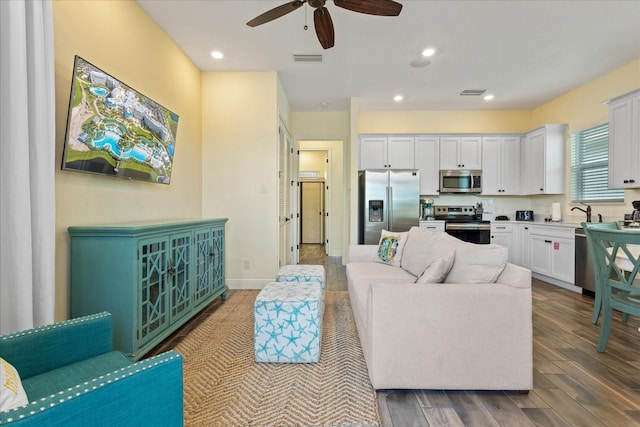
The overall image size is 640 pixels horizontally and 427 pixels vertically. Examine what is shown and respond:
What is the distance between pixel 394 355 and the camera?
1.68 meters

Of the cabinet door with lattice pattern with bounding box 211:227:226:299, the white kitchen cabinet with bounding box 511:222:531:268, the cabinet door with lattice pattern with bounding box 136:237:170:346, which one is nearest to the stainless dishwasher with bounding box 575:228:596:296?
the white kitchen cabinet with bounding box 511:222:531:268

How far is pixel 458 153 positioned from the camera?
529 cm

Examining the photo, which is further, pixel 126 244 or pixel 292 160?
pixel 292 160

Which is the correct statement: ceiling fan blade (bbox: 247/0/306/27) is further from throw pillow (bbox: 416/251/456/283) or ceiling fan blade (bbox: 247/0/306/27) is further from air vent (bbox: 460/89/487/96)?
air vent (bbox: 460/89/487/96)

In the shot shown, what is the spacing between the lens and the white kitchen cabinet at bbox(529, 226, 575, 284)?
3.84 meters

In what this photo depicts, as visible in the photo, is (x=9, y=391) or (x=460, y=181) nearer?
(x=9, y=391)

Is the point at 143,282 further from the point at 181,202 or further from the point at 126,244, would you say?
the point at 181,202

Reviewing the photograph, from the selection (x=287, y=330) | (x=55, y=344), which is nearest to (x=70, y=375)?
(x=55, y=344)

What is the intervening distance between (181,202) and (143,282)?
1614mm

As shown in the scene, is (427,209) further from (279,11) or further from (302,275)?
(279,11)

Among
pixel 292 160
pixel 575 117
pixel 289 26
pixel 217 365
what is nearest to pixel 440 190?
pixel 575 117

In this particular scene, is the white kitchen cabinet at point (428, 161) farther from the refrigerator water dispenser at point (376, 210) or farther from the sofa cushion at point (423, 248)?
the sofa cushion at point (423, 248)

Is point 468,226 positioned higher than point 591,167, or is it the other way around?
point 591,167

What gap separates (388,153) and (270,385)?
14.4 feet
